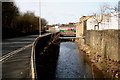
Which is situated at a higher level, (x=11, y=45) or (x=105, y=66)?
(x=11, y=45)

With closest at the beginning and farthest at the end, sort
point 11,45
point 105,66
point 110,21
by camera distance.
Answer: point 105,66 < point 11,45 < point 110,21

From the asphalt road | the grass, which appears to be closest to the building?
the grass

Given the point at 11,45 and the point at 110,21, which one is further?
the point at 110,21

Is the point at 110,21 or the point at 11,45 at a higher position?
the point at 110,21

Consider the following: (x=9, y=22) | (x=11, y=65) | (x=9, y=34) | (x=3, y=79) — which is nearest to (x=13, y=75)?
(x=3, y=79)

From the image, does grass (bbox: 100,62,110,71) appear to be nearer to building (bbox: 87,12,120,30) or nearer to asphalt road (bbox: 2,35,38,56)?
asphalt road (bbox: 2,35,38,56)

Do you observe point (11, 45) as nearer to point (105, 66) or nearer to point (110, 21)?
point (105, 66)

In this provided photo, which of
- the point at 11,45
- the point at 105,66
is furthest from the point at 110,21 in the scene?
the point at 11,45

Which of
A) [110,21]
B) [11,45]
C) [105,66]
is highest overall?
[110,21]

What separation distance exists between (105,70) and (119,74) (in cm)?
185

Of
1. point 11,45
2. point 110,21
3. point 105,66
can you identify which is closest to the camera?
point 105,66

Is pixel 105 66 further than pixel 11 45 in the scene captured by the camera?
No

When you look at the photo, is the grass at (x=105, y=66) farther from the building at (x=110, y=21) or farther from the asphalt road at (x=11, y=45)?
the building at (x=110, y=21)

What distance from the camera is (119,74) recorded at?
34.3 ft
